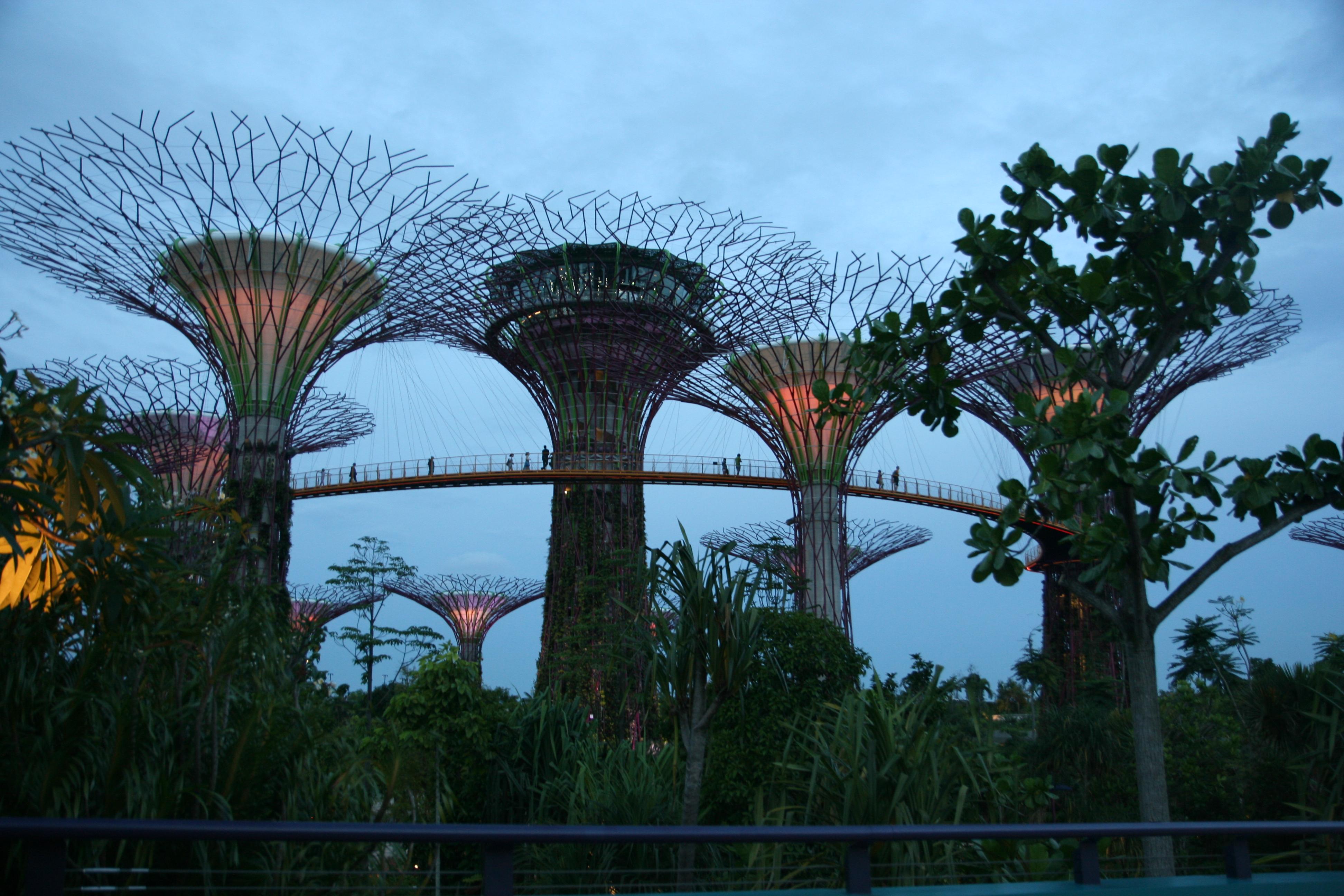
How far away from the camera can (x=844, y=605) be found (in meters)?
24.0

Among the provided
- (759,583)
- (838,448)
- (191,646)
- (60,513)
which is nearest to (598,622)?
(838,448)

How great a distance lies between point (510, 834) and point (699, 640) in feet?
14.7

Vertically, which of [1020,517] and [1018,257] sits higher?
[1018,257]

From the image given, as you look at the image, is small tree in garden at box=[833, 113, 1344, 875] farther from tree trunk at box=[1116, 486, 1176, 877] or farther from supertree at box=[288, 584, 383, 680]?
supertree at box=[288, 584, 383, 680]

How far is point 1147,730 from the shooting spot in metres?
4.93

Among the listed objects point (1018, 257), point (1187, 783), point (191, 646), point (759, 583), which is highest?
point (1018, 257)

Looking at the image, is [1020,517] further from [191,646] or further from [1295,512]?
[191,646]

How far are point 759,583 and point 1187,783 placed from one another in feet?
24.4

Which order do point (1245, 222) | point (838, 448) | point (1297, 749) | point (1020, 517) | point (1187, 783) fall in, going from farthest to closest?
point (838, 448) < point (1187, 783) < point (1297, 749) < point (1020, 517) < point (1245, 222)

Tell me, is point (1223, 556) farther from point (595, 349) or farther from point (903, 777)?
point (595, 349)

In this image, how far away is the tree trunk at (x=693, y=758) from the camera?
6434 mm

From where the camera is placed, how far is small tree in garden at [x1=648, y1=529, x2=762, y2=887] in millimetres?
6672

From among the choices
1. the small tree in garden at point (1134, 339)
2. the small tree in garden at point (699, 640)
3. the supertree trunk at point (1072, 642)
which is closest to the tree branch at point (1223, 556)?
the small tree in garden at point (1134, 339)

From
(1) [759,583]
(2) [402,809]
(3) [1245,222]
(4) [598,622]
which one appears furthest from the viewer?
(4) [598,622]
